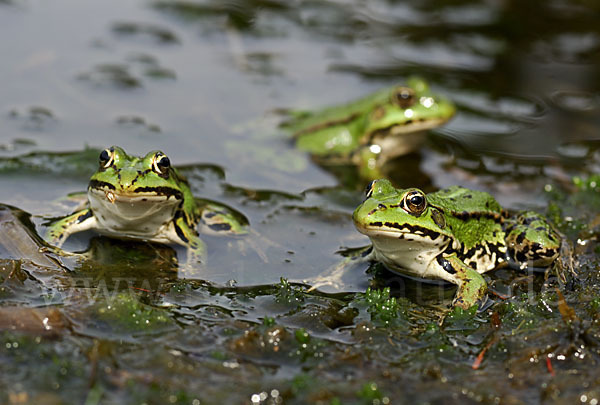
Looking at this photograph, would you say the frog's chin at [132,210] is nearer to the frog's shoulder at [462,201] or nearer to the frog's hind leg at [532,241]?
the frog's shoulder at [462,201]

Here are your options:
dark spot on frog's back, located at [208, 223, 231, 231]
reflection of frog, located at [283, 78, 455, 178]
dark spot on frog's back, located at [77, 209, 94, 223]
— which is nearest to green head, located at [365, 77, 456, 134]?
reflection of frog, located at [283, 78, 455, 178]

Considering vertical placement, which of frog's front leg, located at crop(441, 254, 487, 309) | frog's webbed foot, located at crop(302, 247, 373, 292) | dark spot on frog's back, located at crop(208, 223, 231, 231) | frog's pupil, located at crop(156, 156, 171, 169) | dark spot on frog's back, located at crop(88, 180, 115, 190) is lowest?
frog's webbed foot, located at crop(302, 247, 373, 292)

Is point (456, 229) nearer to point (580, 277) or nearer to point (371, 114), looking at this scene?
point (580, 277)

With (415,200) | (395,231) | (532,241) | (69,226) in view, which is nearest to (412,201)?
(415,200)

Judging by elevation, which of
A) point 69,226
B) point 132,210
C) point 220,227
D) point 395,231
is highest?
point 395,231

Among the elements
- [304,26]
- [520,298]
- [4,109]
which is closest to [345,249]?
[520,298]

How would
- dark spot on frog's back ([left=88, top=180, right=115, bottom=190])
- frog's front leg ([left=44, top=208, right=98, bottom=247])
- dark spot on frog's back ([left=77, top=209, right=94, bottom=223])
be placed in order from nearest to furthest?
1. dark spot on frog's back ([left=88, top=180, right=115, bottom=190])
2. frog's front leg ([left=44, top=208, right=98, bottom=247])
3. dark spot on frog's back ([left=77, top=209, right=94, bottom=223])

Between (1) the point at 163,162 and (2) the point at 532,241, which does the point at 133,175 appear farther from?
(2) the point at 532,241

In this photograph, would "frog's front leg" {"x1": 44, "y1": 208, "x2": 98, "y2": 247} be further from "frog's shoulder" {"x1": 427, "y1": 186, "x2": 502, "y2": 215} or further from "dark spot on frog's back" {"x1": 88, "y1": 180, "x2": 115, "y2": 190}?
"frog's shoulder" {"x1": 427, "y1": 186, "x2": 502, "y2": 215}
